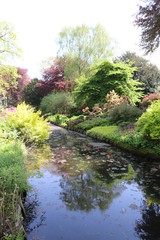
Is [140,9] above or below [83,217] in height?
above

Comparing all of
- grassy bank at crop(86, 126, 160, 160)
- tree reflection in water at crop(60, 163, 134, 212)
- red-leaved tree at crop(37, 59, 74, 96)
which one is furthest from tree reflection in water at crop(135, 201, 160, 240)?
red-leaved tree at crop(37, 59, 74, 96)

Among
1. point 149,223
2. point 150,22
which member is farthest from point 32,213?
point 150,22

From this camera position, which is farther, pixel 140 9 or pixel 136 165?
pixel 140 9

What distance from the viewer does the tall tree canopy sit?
29.9ft

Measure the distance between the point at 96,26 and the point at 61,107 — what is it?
924 cm

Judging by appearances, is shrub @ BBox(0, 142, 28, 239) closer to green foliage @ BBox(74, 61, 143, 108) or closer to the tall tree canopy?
the tall tree canopy

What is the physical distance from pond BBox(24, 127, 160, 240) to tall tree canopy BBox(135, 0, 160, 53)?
6.42m

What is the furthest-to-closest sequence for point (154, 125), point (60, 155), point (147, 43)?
1. point (147, 43)
2. point (60, 155)
3. point (154, 125)

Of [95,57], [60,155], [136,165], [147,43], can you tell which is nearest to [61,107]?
[95,57]

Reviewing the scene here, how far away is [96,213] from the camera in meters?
3.32

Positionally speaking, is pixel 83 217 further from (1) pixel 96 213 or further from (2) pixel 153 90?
(2) pixel 153 90

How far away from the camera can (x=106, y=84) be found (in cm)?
1672

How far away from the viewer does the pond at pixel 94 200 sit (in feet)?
9.34

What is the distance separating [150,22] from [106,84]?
7581mm
